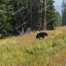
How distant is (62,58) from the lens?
9.56m

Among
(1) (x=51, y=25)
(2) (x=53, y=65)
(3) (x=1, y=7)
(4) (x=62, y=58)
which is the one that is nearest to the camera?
(2) (x=53, y=65)

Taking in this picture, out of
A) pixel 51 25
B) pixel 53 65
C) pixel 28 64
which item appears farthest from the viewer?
pixel 51 25

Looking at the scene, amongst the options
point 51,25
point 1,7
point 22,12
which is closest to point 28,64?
point 1,7

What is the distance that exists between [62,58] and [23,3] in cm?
4818

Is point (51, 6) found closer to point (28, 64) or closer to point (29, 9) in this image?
point (29, 9)

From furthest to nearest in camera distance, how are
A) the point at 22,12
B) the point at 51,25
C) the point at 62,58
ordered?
the point at 51,25 < the point at 22,12 < the point at 62,58

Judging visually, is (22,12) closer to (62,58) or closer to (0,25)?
(0,25)

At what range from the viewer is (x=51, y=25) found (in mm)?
60031

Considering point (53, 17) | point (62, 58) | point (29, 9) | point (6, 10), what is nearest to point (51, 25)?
point (53, 17)

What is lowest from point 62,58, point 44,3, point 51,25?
point 51,25

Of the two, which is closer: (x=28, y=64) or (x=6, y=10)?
(x=28, y=64)

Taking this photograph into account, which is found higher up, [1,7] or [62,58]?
[62,58]

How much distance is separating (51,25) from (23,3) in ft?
23.3

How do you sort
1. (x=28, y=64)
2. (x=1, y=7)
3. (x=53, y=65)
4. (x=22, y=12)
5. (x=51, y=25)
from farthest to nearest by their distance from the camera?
(x=51, y=25), (x=22, y=12), (x=1, y=7), (x=28, y=64), (x=53, y=65)
